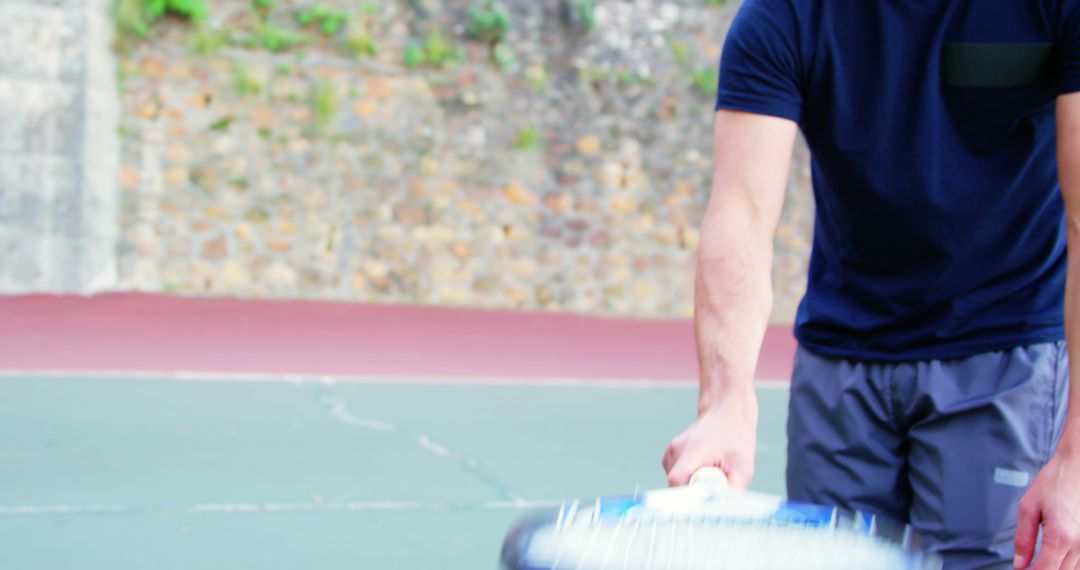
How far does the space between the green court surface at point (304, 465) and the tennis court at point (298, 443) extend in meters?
0.01

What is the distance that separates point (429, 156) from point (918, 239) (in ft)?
34.9

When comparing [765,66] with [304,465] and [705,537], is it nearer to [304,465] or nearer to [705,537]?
[705,537]

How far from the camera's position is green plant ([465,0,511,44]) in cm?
1270

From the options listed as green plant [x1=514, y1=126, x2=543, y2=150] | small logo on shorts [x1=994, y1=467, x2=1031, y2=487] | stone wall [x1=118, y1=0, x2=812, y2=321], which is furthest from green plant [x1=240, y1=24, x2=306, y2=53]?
small logo on shorts [x1=994, y1=467, x2=1031, y2=487]

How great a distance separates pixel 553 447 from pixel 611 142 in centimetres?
723

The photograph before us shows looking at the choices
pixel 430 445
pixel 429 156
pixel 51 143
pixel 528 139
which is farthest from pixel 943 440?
pixel 528 139

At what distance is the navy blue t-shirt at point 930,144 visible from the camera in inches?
80.0

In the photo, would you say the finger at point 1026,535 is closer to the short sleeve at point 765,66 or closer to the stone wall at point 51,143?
the short sleeve at point 765,66

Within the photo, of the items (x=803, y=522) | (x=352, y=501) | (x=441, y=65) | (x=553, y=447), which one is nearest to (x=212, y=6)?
(x=441, y=65)

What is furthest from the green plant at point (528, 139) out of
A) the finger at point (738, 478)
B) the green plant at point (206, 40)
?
the finger at point (738, 478)

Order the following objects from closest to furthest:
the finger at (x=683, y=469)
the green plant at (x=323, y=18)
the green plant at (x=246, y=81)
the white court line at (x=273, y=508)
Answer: the finger at (x=683, y=469)
the white court line at (x=273, y=508)
the green plant at (x=246, y=81)
the green plant at (x=323, y=18)

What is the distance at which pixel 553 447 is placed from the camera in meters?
6.34

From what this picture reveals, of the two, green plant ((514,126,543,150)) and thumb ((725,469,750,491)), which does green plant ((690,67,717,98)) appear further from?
thumb ((725,469,750,491))

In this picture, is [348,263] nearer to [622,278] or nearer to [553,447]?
[622,278]
